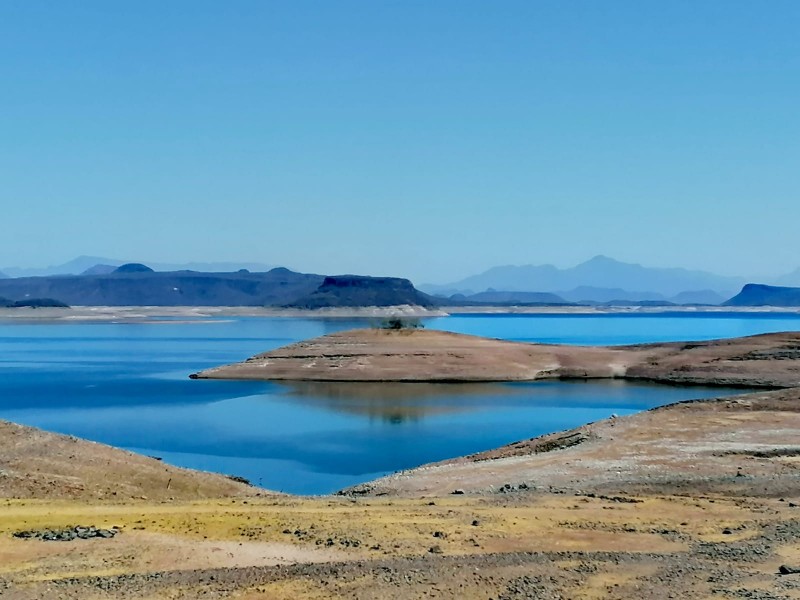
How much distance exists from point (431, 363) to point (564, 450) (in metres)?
34.0

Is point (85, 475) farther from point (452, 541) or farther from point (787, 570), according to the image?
point (787, 570)

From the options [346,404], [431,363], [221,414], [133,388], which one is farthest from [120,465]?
[431,363]

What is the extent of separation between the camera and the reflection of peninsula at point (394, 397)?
4434cm

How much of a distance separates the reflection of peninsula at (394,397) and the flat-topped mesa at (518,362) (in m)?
2.24

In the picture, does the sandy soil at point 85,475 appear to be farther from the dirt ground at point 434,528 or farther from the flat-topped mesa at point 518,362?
the flat-topped mesa at point 518,362

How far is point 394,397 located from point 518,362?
15463 millimetres

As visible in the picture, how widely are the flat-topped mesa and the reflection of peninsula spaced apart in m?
2.24

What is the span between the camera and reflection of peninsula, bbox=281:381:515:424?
4434 centimetres

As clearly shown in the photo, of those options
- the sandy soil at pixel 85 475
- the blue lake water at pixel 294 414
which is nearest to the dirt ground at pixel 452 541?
the sandy soil at pixel 85 475

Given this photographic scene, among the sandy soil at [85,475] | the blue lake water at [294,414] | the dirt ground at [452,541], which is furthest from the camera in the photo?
the blue lake water at [294,414]

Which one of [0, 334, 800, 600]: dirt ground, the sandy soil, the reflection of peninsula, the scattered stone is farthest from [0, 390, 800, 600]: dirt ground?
the reflection of peninsula

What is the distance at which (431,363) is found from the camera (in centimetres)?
6144

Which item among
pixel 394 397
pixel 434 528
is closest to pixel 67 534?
pixel 434 528

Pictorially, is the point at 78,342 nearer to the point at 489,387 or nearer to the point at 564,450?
the point at 489,387
